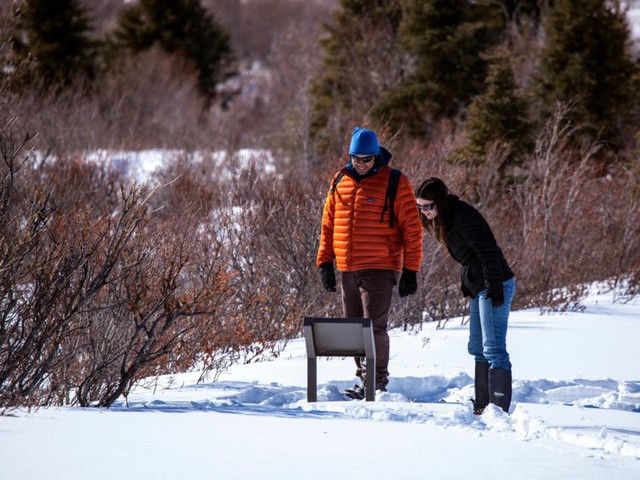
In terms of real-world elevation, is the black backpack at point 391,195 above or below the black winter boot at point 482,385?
above

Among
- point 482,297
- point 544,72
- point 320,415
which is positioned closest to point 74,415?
point 320,415

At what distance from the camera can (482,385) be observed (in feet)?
19.7

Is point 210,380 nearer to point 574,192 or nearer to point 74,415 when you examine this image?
point 74,415

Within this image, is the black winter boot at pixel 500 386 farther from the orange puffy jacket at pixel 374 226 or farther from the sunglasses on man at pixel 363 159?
the sunglasses on man at pixel 363 159

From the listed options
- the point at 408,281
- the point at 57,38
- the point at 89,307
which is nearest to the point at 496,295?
the point at 408,281

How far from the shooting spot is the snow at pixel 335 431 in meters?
3.97

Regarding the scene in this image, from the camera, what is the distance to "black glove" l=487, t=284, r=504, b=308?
5711mm

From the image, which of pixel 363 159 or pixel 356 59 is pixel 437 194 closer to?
pixel 363 159

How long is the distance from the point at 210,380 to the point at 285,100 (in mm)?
30329

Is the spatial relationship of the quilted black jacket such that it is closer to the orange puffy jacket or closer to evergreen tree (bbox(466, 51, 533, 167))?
the orange puffy jacket

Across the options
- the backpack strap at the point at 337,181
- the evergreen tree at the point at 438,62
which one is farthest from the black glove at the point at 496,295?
the evergreen tree at the point at 438,62

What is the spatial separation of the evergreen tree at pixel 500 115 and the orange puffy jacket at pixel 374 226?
11.7m

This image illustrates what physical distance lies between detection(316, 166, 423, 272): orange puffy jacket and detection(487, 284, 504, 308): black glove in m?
0.85

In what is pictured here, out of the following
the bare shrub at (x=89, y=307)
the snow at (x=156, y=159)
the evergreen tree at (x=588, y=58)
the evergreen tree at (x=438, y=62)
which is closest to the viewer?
the bare shrub at (x=89, y=307)
